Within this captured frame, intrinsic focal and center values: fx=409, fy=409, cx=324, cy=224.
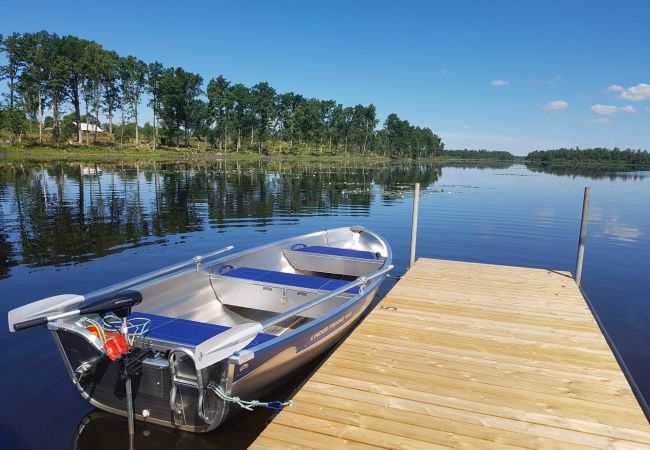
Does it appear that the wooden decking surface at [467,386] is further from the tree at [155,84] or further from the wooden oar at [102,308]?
the tree at [155,84]

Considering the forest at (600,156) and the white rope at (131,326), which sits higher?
the forest at (600,156)

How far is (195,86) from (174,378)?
3317 inches

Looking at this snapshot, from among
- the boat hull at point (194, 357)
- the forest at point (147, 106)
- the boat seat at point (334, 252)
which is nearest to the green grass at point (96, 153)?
the forest at point (147, 106)

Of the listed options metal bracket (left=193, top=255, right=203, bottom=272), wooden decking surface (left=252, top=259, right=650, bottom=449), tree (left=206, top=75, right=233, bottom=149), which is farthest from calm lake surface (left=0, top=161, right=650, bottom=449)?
tree (left=206, top=75, right=233, bottom=149)

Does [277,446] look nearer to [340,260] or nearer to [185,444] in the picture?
[185,444]

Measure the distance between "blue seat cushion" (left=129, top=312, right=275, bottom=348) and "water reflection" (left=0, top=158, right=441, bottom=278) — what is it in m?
6.81

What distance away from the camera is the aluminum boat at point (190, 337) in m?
3.65

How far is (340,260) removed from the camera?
27.4 ft

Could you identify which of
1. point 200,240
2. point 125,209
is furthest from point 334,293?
point 125,209

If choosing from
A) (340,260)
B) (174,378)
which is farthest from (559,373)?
(340,260)

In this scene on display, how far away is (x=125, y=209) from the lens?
17.7 m

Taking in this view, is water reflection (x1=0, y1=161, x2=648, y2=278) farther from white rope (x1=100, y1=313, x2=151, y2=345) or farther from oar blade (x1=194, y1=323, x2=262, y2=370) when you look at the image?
oar blade (x1=194, y1=323, x2=262, y2=370)

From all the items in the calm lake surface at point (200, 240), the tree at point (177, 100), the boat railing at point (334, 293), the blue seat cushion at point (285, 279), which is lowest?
the calm lake surface at point (200, 240)

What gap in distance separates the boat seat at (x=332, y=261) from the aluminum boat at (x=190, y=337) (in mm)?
1539
